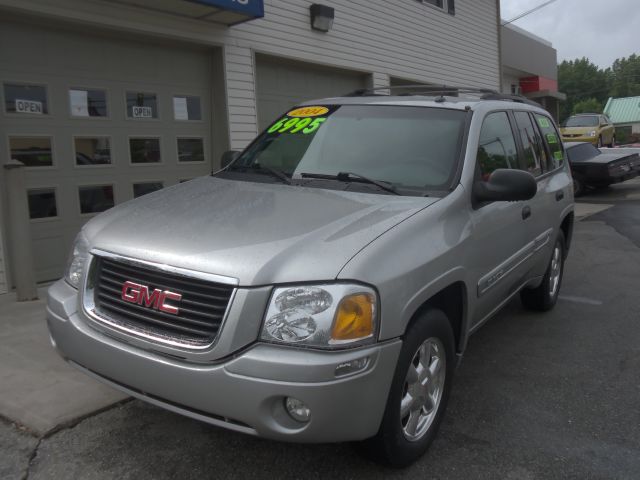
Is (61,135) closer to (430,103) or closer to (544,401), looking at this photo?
(430,103)

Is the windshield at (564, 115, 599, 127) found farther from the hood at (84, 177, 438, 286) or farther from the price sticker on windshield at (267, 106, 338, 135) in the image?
the hood at (84, 177, 438, 286)

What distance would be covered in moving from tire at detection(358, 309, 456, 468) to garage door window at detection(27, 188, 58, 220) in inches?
189

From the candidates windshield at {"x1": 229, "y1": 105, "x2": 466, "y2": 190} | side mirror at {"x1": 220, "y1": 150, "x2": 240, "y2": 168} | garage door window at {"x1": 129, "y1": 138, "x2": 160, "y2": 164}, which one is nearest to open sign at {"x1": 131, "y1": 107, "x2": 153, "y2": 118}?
garage door window at {"x1": 129, "y1": 138, "x2": 160, "y2": 164}

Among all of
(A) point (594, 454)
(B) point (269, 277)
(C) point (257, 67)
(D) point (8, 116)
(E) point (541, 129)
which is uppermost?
(C) point (257, 67)

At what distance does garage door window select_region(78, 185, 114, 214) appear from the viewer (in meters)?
6.44

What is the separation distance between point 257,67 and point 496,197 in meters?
6.19

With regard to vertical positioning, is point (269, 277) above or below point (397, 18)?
below

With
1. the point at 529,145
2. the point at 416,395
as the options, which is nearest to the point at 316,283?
the point at 416,395

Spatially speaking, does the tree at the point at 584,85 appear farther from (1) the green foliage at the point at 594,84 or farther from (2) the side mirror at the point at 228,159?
(2) the side mirror at the point at 228,159

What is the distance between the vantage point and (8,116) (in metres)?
5.77

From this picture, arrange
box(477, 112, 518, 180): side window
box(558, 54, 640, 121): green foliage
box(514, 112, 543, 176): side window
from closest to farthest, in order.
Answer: box(477, 112, 518, 180): side window, box(514, 112, 543, 176): side window, box(558, 54, 640, 121): green foliage

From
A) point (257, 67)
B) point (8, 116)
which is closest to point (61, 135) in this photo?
point (8, 116)

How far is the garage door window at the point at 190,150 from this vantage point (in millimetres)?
7564

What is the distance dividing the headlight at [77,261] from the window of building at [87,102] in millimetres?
3875
